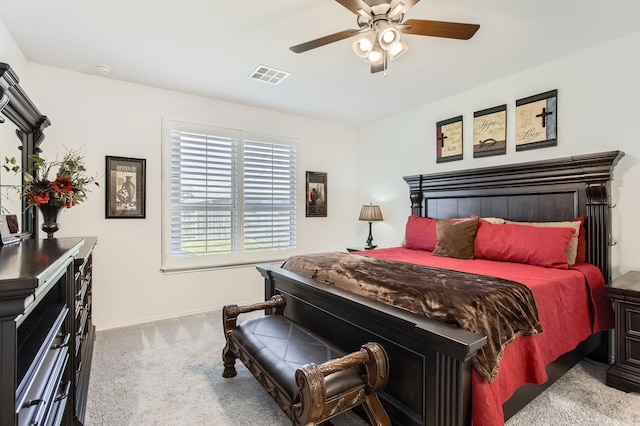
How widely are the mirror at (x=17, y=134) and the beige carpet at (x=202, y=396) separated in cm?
136

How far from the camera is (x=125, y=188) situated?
11.9 ft

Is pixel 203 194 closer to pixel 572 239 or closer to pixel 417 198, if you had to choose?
pixel 417 198

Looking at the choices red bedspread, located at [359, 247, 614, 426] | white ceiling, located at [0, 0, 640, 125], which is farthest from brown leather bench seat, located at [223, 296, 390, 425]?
white ceiling, located at [0, 0, 640, 125]

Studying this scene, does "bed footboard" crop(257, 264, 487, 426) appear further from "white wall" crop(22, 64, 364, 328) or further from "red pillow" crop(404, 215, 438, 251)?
"white wall" crop(22, 64, 364, 328)

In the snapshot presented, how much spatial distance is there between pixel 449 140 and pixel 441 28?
223cm

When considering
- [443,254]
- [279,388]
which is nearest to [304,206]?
[443,254]

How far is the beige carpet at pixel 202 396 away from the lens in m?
1.97

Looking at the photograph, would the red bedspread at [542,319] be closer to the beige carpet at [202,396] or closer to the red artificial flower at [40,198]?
the beige carpet at [202,396]

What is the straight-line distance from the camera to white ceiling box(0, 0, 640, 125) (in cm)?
232

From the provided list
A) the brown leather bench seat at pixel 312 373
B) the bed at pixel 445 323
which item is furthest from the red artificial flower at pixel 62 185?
the brown leather bench seat at pixel 312 373

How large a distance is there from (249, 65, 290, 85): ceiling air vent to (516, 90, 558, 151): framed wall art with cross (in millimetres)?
2534

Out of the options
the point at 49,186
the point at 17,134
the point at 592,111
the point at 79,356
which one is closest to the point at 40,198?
the point at 49,186

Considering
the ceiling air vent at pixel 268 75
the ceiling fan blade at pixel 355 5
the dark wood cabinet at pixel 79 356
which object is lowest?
the dark wood cabinet at pixel 79 356

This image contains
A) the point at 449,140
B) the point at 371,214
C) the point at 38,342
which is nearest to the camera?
the point at 38,342
